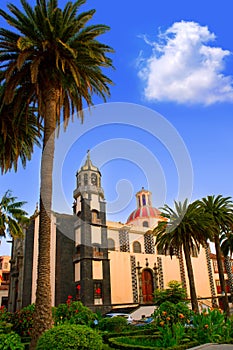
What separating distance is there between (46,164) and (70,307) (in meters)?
10.2

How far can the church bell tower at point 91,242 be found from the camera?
36.8 meters

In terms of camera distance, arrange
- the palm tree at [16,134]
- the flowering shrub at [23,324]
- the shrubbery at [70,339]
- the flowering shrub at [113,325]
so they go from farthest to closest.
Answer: the flowering shrub at [113,325] → the palm tree at [16,134] → the flowering shrub at [23,324] → the shrubbery at [70,339]

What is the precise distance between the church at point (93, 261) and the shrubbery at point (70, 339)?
87.2 feet

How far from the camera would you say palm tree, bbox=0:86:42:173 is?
18.6 m

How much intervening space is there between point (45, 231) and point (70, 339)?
6.16 metres

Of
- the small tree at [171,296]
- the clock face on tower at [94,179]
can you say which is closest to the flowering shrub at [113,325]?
the small tree at [171,296]

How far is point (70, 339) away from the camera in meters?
8.55

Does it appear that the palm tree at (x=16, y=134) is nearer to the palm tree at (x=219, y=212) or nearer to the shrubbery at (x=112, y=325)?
the shrubbery at (x=112, y=325)

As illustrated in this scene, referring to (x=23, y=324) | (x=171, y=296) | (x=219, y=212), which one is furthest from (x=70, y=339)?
(x=219, y=212)

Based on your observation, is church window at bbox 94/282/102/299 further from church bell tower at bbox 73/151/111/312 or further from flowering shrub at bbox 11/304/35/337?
flowering shrub at bbox 11/304/35/337

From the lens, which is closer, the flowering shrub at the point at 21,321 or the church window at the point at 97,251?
the flowering shrub at the point at 21,321

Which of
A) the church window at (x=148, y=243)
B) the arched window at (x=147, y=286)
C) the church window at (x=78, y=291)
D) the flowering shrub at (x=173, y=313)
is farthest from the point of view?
the church window at (x=148, y=243)

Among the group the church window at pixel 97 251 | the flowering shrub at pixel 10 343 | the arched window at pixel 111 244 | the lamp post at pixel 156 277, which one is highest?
the arched window at pixel 111 244

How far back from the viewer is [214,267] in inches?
2218
